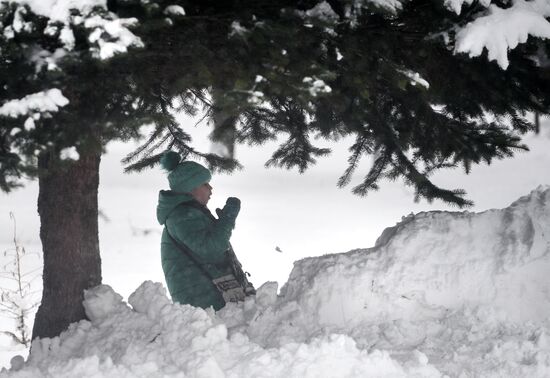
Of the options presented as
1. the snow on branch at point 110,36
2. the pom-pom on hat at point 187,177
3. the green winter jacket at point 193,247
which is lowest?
the green winter jacket at point 193,247

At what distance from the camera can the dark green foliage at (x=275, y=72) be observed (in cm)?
270

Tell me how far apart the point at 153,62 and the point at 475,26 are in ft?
5.39

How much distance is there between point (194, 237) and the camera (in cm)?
451

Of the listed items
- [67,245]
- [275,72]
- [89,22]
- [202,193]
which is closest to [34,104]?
[89,22]

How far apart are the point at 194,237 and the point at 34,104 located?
2.18 meters

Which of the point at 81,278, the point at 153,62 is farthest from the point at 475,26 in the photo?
the point at 81,278

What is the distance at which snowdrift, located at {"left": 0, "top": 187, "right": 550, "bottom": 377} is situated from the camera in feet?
10.0

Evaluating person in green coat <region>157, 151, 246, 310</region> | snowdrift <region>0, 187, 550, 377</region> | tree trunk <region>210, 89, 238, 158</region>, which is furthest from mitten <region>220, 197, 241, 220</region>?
snowdrift <region>0, 187, 550, 377</region>

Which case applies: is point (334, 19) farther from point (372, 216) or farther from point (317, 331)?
point (372, 216)

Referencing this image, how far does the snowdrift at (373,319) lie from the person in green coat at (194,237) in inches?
28.0

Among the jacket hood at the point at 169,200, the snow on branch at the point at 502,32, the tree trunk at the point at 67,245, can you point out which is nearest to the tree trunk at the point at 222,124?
the jacket hood at the point at 169,200

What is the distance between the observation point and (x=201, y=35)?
3045mm

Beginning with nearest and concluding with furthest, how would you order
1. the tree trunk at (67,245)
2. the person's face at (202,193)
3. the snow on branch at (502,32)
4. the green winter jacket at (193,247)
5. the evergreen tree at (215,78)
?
1. the evergreen tree at (215,78)
2. the snow on branch at (502,32)
3. the tree trunk at (67,245)
4. the green winter jacket at (193,247)
5. the person's face at (202,193)

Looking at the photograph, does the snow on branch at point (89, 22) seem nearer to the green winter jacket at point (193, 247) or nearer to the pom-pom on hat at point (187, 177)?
the green winter jacket at point (193, 247)
